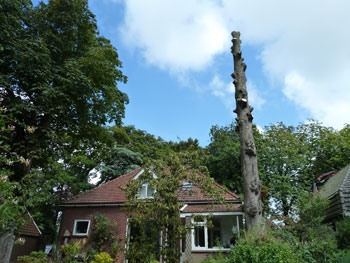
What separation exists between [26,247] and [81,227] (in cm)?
557

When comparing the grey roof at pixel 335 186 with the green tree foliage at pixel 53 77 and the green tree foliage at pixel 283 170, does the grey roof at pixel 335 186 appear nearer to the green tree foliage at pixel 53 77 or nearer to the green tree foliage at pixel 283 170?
the green tree foliage at pixel 283 170

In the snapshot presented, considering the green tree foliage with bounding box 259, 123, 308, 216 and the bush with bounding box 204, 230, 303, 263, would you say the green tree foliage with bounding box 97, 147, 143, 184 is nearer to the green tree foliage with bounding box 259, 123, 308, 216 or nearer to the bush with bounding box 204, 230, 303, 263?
the green tree foliage with bounding box 259, 123, 308, 216

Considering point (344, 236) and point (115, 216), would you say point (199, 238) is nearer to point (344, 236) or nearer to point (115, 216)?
point (115, 216)

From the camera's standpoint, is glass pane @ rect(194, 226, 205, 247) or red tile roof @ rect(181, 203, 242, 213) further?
glass pane @ rect(194, 226, 205, 247)

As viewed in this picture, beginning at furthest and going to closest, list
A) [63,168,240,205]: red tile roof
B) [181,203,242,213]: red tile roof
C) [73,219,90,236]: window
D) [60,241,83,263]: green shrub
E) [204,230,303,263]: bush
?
[73,219,90,236]: window < [63,168,240,205]: red tile roof < [181,203,242,213]: red tile roof < [60,241,83,263]: green shrub < [204,230,303,263]: bush

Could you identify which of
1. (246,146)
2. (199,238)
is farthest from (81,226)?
(246,146)

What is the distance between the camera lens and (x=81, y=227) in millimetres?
16391

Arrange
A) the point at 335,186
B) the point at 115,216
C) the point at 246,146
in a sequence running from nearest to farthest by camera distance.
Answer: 1. the point at 246,146
2. the point at 335,186
3. the point at 115,216

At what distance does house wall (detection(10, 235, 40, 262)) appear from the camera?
1716 centimetres

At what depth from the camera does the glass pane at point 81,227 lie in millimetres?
16281

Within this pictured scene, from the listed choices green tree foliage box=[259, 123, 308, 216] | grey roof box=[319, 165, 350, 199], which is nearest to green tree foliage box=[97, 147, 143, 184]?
green tree foliage box=[259, 123, 308, 216]

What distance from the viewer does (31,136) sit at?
11.0 metres

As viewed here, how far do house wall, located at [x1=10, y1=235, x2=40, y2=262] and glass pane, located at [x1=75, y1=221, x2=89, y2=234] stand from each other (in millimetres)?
4470

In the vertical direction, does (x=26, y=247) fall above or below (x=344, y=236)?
below
